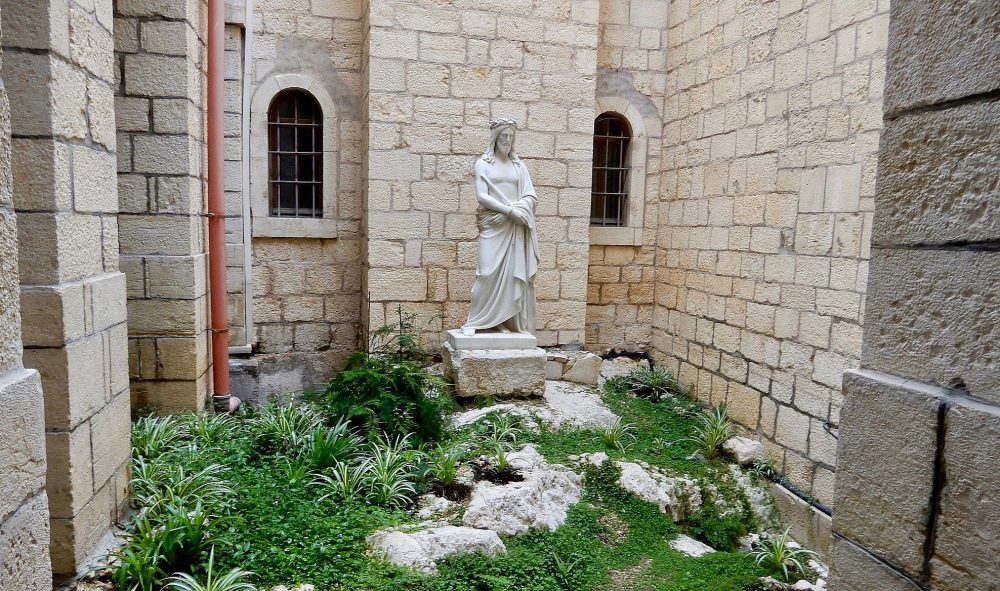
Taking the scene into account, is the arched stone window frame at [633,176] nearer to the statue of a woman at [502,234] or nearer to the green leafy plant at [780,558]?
the statue of a woman at [502,234]

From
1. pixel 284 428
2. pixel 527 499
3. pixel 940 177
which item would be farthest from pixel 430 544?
pixel 940 177

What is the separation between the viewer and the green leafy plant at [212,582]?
272 centimetres

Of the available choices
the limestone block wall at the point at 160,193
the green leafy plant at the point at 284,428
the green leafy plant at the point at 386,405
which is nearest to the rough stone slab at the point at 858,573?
the green leafy plant at the point at 386,405

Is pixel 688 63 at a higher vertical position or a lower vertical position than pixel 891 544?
higher

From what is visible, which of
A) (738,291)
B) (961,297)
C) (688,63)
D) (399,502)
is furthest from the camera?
(688,63)

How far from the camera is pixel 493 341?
5762 mm

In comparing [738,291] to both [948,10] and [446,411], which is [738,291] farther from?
[948,10]

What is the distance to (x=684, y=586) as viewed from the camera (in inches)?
141

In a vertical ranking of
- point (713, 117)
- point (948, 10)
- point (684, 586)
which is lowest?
point (684, 586)

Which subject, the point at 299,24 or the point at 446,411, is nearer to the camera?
the point at 446,411

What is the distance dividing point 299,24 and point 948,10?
666cm

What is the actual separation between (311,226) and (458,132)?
1909 millimetres

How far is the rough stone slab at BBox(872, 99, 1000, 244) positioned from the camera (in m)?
1.27

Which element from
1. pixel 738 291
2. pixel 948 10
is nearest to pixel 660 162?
pixel 738 291
